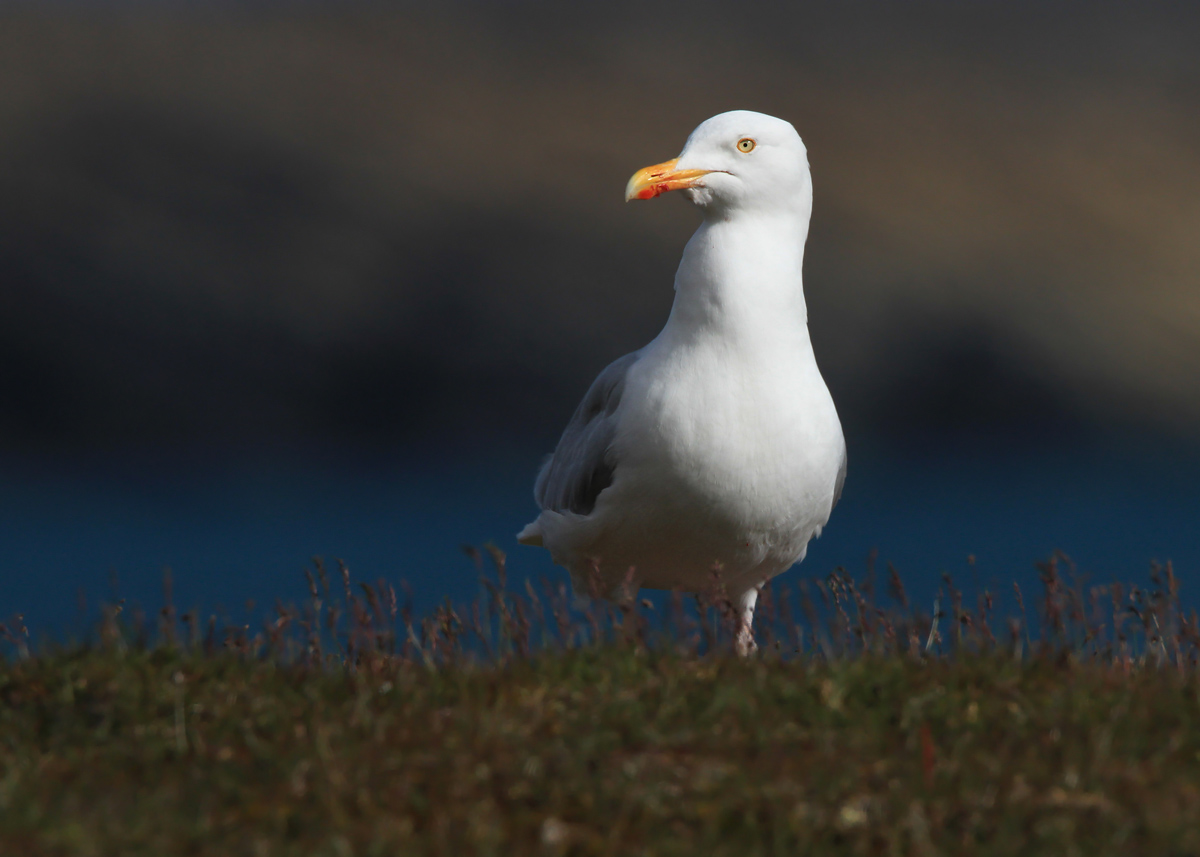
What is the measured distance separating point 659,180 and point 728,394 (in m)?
1.29

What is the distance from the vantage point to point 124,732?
520 centimetres

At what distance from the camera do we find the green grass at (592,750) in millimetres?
4195

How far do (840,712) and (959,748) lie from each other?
505mm

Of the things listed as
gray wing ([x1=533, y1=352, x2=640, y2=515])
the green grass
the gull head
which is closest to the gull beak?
the gull head

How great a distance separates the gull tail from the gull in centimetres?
127

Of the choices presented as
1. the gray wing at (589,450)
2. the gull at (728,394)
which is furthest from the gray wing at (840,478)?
the gray wing at (589,450)

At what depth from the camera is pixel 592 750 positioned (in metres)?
4.73

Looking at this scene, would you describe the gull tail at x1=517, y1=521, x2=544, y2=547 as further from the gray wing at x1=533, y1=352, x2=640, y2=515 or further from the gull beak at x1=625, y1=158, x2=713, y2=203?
the gull beak at x1=625, y1=158, x2=713, y2=203

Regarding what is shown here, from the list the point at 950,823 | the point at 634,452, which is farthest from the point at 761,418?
the point at 950,823

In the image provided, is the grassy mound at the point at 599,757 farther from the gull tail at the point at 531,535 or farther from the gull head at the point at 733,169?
the gull tail at the point at 531,535

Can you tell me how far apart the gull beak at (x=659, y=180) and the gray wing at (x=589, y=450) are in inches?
47.4

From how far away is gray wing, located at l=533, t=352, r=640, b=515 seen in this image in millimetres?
7953

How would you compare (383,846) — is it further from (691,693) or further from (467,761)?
(691,693)

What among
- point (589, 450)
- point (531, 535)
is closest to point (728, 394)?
point (589, 450)
